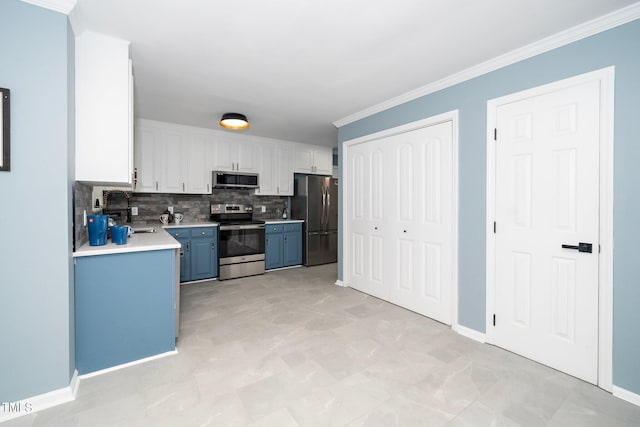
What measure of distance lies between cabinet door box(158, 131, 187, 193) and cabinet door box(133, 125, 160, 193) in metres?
0.08

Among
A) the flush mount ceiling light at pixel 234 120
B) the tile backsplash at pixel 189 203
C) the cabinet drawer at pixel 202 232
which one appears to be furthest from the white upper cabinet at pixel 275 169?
the flush mount ceiling light at pixel 234 120

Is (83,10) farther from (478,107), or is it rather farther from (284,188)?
(284,188)

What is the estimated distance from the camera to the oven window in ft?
14.5

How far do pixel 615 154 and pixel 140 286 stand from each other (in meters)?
3.45

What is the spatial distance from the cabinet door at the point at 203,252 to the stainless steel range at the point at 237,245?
0.14 metres

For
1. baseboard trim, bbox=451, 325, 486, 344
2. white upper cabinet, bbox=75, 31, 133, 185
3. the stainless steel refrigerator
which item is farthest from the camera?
the stainless steel refrigerator

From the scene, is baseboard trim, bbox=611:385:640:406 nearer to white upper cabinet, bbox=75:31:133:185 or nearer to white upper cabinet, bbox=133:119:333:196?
white upper cabinet, bbox=75:31:133:185

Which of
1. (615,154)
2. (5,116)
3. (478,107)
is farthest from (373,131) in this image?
(5,116)

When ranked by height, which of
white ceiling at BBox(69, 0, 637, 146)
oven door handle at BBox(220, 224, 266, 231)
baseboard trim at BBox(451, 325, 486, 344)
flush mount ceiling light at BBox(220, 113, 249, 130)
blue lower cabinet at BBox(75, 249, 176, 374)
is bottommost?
baseboard trim at BBox(451, 325, 486, 344)

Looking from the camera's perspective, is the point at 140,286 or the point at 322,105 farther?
the point at 322,105

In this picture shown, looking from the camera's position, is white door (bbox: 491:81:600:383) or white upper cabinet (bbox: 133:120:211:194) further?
white upper cabinet (bbox: 133:120:211:194)

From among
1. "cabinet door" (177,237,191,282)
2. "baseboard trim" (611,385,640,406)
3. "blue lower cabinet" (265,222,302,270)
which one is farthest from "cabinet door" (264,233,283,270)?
"baseboard trim" (611,385,640,406)

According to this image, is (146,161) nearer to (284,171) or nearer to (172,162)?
(172,162)

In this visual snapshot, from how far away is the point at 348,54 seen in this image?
90.4 inches
